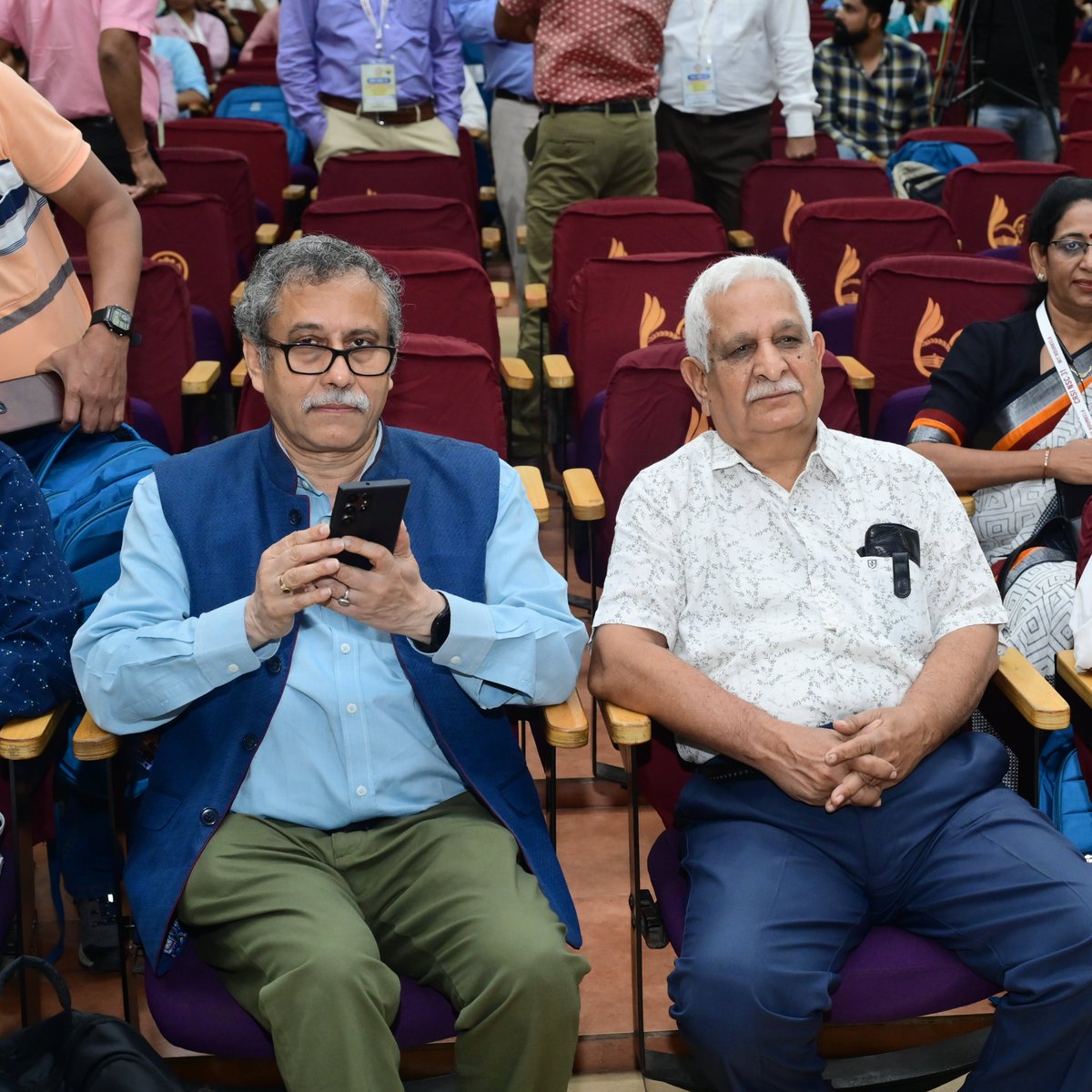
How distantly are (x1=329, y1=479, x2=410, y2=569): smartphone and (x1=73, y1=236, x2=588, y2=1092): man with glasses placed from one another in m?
0.02

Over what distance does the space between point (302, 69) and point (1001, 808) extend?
4061 mm

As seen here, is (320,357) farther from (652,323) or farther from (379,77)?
(379,77)

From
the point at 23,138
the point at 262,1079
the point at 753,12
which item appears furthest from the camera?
the point at 753,12

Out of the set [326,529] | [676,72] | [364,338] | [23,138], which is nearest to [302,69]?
[676,72]

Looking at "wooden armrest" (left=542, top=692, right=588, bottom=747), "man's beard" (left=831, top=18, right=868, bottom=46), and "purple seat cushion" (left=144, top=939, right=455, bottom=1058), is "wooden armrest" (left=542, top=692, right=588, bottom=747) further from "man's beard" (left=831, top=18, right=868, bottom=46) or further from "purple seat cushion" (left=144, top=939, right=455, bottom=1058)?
"man's beard" (left=831, top=18, right=868, bottom=46)

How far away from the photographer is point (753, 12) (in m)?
5.18

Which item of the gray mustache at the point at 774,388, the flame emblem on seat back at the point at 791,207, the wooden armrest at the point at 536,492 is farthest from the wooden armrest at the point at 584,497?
the flame emblem on seat back at the point at 791,207

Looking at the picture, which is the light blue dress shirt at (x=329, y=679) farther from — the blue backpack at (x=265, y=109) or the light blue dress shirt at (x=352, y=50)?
the blue backpack at (x=265, y=109)

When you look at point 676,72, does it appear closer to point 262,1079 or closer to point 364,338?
point 364,338

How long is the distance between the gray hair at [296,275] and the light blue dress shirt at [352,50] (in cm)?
332

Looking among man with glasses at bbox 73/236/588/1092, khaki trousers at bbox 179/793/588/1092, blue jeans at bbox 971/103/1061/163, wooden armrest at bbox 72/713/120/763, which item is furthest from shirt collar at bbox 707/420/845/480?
blue jeans at bbox 971/103/1061/163

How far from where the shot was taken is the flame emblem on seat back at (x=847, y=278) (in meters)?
4.14

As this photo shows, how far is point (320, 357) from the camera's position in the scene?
80.7 inches

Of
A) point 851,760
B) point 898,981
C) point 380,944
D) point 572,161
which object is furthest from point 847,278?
point 380,944
